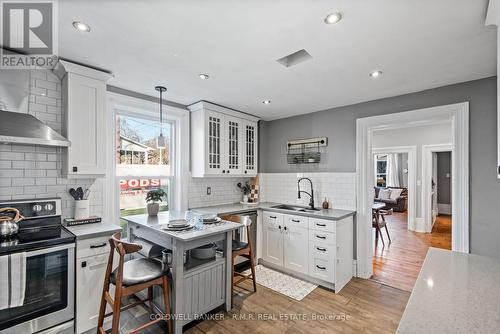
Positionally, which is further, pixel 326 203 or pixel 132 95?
pixel 326 203

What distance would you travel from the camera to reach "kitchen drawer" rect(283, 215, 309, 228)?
10.5 ft

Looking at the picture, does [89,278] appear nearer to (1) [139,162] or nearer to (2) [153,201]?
(2) [153,201]

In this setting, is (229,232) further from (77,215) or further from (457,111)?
(457,111)

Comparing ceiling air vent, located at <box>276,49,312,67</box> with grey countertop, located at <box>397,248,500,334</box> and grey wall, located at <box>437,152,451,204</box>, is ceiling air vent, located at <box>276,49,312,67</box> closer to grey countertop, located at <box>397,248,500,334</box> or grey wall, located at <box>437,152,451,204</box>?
grey countertop, located at <box>397,248,500,334</box>

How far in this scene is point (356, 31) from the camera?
5.49ft

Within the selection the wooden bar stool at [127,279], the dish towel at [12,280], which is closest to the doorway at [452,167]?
the wooden bar stool at [127,279]

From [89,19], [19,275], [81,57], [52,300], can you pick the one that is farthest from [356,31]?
[52,300]

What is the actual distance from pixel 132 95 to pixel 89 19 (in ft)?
4.76

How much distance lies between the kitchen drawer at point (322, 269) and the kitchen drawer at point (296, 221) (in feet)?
1.50

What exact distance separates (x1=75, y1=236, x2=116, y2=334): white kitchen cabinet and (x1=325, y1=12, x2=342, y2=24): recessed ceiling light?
2515mm

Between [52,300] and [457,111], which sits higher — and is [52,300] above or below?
below

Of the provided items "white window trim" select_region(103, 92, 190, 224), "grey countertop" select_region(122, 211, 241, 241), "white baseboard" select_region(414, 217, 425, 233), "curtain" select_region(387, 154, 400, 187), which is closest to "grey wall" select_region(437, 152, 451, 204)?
"curtain" select_region(387, 154, 400, 187)

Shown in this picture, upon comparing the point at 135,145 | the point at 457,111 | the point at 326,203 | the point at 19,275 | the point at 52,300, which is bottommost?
the point at 52,300

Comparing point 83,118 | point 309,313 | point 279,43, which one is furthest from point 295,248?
point 83,118
